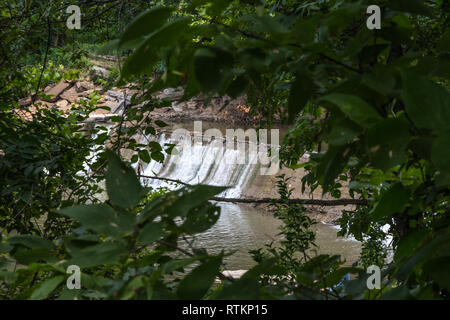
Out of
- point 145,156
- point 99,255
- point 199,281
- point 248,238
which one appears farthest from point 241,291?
point 248,238

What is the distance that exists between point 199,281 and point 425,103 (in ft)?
1.07

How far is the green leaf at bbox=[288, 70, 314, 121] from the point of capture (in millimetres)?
615

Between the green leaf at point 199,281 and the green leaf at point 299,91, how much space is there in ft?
0.73

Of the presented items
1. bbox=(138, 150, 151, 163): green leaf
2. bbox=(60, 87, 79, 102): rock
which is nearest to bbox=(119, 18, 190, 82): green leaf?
bbox=(138, 150, 151, 163): green leaf

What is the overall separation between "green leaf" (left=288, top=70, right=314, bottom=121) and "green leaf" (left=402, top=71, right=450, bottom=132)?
142mm

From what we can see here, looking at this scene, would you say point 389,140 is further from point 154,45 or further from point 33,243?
point 33,243

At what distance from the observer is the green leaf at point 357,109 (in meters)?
0.52

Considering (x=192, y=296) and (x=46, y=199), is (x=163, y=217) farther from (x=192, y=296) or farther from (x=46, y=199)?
(x=46, y=199)

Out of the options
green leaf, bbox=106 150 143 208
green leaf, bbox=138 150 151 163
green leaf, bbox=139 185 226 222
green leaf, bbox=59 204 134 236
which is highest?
green leaf, bbox=138 150 151 163

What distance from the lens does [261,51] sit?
577 millimetres

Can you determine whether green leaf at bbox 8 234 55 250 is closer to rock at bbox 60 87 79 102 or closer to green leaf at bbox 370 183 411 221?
green leaf at bbox 370 183 411 221
